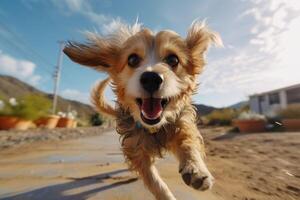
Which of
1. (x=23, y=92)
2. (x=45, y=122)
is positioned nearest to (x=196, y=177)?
(x=45, y=122)

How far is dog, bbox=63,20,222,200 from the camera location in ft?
10.3


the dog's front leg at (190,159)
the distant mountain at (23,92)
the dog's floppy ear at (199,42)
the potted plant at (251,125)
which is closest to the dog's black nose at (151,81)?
the dog's front leg at (190,159)

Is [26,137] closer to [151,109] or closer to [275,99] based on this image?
[151,109]

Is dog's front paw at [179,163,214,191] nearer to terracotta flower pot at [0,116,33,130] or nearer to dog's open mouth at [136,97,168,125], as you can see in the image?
dog's open mouth at [136,97,168,125]

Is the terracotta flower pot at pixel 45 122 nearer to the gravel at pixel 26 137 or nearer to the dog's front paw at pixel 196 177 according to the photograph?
the gravel at pixel 26 137

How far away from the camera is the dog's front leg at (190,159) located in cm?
253

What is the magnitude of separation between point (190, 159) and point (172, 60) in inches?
52.3

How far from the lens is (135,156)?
3.42 m

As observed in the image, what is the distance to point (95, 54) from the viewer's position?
4.39 metres

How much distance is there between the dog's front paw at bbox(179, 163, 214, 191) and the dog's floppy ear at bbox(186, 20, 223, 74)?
1.59m

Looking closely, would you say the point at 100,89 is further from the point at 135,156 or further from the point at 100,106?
the point at 135,156

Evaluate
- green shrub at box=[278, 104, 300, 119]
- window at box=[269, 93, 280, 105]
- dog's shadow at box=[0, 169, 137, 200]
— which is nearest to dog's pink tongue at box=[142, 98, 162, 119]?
dog's shadow at box=[0, 169, 137, 200]

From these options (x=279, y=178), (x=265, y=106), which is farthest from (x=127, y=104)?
(x=265, y=106)

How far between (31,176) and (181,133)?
2.15 meters
